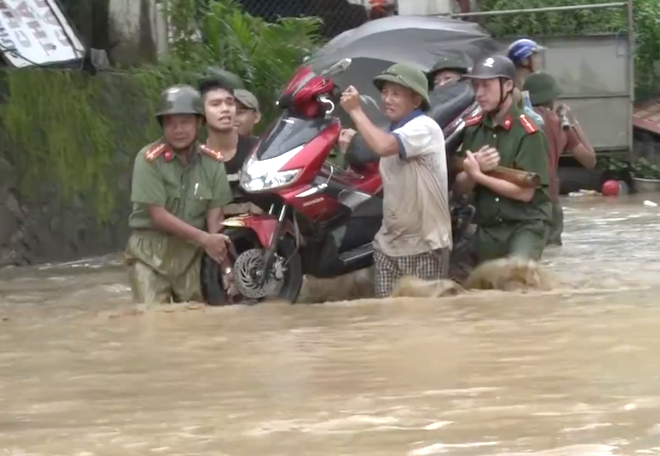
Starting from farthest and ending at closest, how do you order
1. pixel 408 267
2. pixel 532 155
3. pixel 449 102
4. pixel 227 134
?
pixel 449 102, pixel 227 134, pixel 532 155, pixel 408 267

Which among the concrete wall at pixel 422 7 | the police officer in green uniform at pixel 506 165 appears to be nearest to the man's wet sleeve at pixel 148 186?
the police officer in green uniform at pixel 506 165

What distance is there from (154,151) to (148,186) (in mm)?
225

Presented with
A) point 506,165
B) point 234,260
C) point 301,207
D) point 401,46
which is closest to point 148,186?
point 234,260

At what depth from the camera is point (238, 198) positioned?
7102 millimetres

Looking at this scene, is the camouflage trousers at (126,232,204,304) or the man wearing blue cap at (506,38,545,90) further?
the man wearing blue cap at (506,38,545,90)

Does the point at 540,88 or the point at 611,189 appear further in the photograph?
the point at 611,189

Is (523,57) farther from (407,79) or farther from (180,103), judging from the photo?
(180,103)

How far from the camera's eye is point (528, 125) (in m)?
7.17

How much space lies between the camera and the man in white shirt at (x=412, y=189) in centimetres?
681

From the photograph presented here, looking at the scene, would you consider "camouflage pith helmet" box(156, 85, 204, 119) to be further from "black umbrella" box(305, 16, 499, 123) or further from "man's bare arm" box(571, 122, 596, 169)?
"black umbrella" box(305, 16, 499, 123)

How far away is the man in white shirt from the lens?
22.3 ft

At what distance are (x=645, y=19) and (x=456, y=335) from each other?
1482 cm

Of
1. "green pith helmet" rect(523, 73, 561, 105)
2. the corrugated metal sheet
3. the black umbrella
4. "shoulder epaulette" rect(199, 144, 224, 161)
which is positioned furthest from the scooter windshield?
the corrugated metal sheet

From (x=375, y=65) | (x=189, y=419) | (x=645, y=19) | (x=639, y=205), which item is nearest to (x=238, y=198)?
(x=189, y=419)
